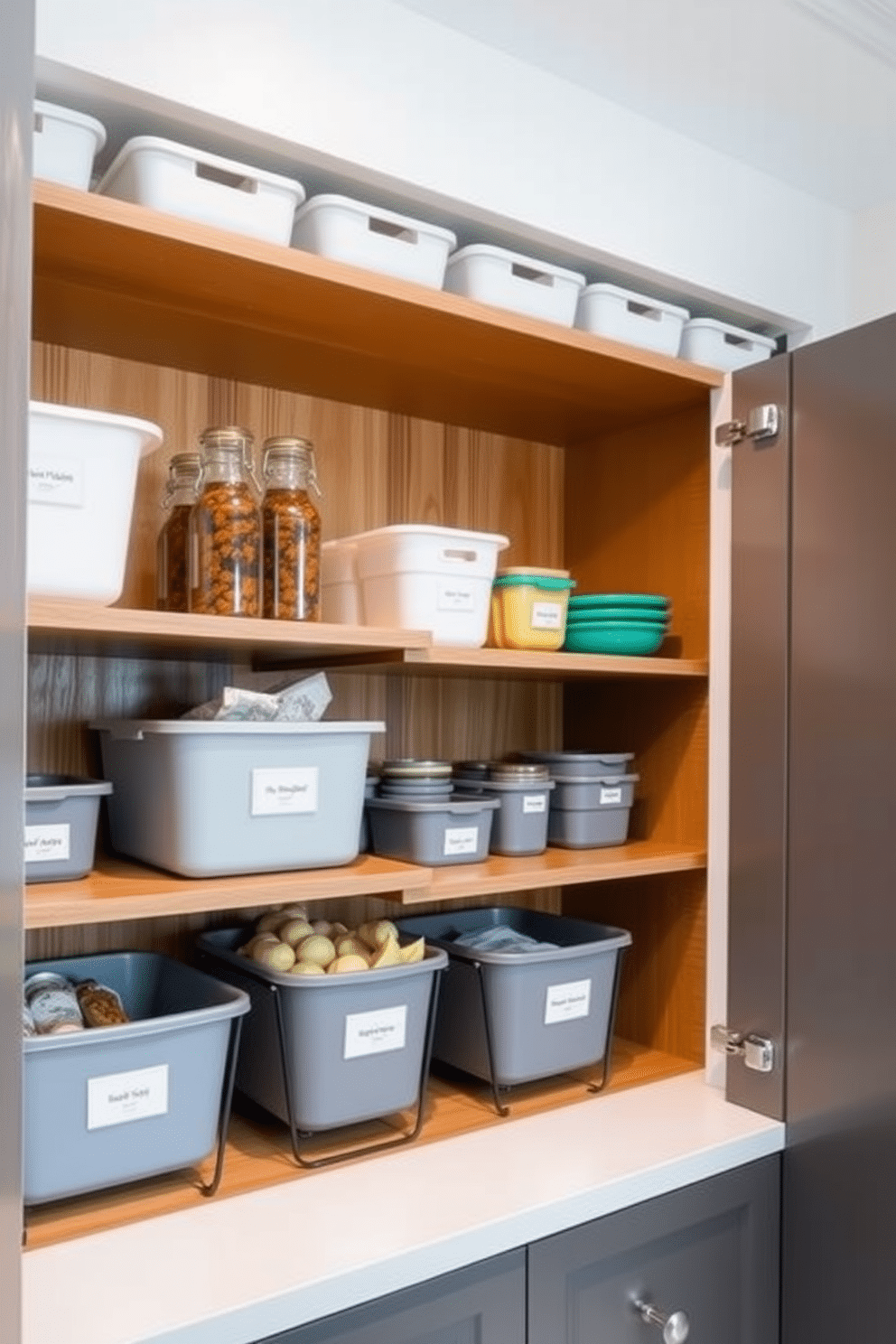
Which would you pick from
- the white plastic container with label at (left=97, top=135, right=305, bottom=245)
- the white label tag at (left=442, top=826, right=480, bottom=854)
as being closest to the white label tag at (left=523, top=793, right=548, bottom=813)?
the white label tag at (left=442, top=826, right=480, bottom=854)

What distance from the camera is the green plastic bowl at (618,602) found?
1740 millimetres

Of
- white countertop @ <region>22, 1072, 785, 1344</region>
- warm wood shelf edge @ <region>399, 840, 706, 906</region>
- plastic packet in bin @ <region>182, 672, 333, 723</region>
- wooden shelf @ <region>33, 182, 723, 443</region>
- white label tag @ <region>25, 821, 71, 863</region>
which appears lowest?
white countertop @ <region>22, 1072, 785, 1344</region>

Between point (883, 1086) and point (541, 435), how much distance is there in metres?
1.22

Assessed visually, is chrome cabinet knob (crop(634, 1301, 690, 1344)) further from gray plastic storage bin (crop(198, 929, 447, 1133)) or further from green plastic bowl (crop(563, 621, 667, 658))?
green plastic bowl (crop(563, 621, 667, 658))

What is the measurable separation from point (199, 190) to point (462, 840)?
0.94m

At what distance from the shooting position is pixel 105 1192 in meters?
1.33

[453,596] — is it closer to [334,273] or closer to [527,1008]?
[334,273]

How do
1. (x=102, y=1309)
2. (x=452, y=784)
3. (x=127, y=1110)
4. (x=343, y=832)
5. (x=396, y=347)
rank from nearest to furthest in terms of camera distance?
(x=102, y=1309) < (x=127, y=1110) < (x=343, y=832) < (x=396, y=347) < (x=452, y=784)

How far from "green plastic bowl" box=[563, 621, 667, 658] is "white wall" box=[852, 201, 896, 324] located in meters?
0.78

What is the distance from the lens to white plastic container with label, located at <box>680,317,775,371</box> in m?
1.84

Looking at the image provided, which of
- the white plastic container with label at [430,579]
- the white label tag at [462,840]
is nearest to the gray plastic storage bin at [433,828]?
the white label tag at [462,840]

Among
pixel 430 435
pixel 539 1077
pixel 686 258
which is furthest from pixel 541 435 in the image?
pixel 539 1077

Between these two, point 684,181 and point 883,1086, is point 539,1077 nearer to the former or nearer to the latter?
point 883,1086

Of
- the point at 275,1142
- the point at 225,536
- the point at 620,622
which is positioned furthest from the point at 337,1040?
the point at 620,622
